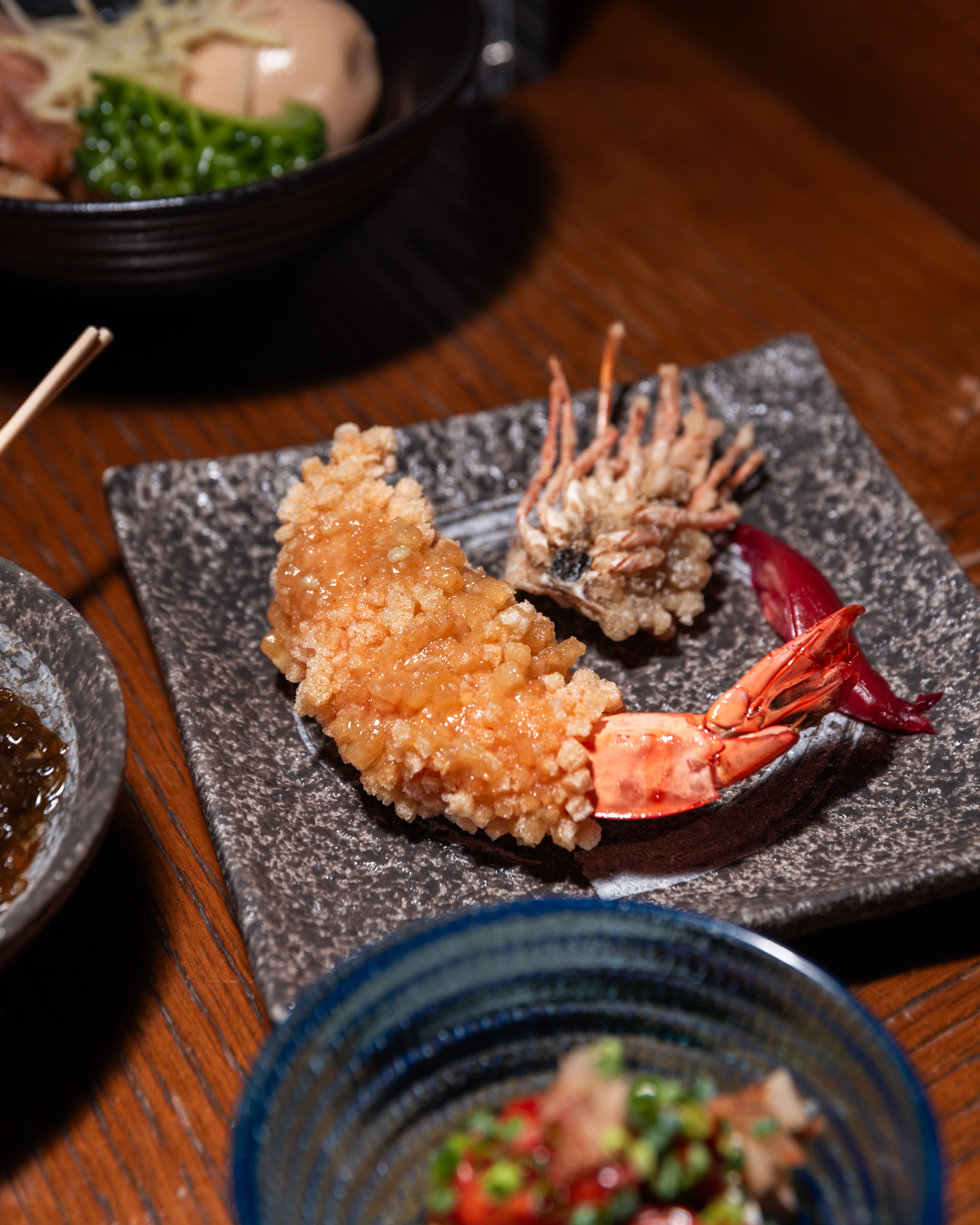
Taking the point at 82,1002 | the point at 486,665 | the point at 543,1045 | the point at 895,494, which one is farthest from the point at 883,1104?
the point at 895,494

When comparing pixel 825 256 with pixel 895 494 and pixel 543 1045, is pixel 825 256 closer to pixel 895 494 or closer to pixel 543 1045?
pixel 895 494

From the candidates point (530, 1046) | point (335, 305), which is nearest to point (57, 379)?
point (335, 305)

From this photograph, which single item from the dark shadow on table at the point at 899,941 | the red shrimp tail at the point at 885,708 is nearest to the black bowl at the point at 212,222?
the red shrimp tail at the point at 885,708

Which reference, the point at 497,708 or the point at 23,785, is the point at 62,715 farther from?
the point at 497,708

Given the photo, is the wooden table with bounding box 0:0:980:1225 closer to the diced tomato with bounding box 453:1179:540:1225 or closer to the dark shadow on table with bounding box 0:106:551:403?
the dark shadow on table with bounding box 0:106:551:403

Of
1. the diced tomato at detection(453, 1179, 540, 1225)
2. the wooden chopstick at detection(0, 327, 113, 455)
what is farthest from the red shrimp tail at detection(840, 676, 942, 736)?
→ the wooden chopstick at detection(0, 327, 113, 455)
